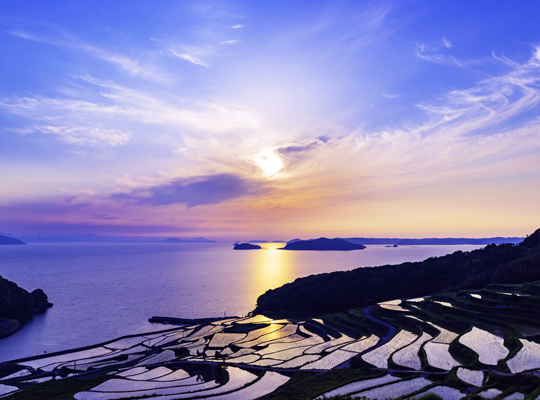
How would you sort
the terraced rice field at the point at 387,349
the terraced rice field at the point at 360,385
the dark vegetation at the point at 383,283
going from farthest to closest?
1. the dark vegetation at the point at 383,283
2. the terraced rice field at the point at 387,349
3. the terraced rice field at the point at 360,385

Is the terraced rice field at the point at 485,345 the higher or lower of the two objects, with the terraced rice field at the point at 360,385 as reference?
higher

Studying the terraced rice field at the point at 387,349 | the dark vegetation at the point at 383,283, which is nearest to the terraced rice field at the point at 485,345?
the terraced rice field at the point at 387,349

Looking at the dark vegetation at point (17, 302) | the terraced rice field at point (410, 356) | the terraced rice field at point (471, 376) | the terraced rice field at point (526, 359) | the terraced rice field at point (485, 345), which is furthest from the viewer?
the dark vegetation at point (17, 302)

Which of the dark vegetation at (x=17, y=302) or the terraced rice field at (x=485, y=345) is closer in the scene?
the terraced rice field at (x=485, y=345)

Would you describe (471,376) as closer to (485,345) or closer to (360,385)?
(360,385)

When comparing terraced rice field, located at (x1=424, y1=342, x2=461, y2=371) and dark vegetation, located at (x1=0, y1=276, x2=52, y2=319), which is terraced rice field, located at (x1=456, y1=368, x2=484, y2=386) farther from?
dark vegetation, located at (x1=0, y1=276, x2=52, y2=319)

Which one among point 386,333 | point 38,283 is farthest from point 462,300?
point 38,283

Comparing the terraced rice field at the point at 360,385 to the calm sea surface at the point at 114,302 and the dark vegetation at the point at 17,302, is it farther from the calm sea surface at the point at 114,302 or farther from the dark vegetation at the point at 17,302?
the dark vegetation at the point at 17,302

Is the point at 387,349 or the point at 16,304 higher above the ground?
the point at 16,304

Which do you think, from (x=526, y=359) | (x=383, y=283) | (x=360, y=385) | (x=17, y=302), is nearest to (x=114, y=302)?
(x=17, y=302)

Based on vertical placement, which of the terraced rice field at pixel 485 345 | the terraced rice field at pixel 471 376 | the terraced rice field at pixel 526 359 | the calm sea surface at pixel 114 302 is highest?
the terraced rice field at pixel 526 359
